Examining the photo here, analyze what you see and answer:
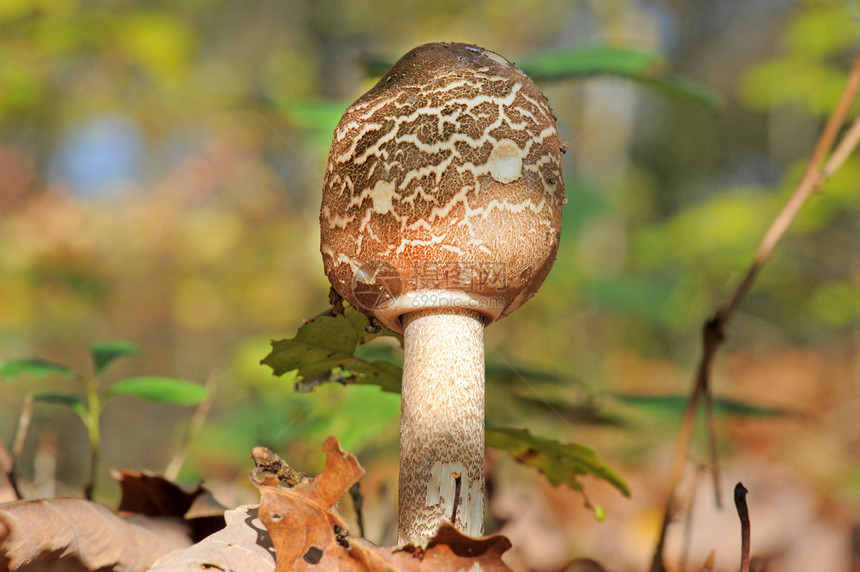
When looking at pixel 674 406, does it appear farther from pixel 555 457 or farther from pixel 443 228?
pixel 443 228

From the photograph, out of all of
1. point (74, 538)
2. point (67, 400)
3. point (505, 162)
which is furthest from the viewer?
point (67, 400)

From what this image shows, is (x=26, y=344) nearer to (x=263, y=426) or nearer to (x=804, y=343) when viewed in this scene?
(x=263, y=426)

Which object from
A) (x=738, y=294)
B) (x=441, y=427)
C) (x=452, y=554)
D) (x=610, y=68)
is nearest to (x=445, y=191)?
(x=441, y=427)

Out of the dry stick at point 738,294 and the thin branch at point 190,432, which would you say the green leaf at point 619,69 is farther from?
the thin branch at point 190,432

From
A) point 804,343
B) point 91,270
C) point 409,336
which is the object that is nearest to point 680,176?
point 804,343

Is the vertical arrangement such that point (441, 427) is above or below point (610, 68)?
below

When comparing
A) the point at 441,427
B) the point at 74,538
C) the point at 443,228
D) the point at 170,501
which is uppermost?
the point at 443,228

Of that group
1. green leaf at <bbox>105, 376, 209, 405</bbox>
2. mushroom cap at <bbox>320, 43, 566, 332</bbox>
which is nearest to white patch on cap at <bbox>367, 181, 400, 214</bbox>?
mushroom cap at <bbox>320, 43, 566, 332</bbox>
